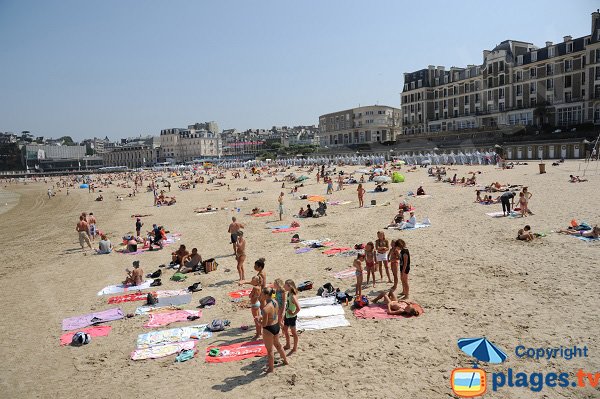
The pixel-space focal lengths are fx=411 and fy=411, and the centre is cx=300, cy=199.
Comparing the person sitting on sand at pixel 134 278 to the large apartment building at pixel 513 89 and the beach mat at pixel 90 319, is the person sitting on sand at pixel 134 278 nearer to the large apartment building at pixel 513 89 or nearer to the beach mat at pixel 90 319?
the beach mat at pixel 90 319

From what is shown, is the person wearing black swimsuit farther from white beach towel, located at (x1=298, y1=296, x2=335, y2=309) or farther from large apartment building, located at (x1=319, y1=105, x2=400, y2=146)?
large apartment building, located at (x1=319, y1=105, x2=400, y2=146)

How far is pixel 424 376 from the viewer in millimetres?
5688

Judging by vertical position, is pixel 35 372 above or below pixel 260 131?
below

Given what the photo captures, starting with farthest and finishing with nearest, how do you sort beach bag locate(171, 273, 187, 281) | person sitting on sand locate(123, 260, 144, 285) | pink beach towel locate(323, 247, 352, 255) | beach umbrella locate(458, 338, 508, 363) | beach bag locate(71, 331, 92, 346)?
pink beach towel locate(323, 247, 352, 255)
beach bag locate(171, 273, 187, 281)
person sitting on sand locate(123, 260, 144, 285)
beach bag locate(71, 331, 92, 346)
beach umbrella locate(458, 338, 508, 363)

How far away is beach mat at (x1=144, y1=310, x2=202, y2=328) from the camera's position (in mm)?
8172

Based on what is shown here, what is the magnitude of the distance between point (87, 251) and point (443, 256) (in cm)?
1288

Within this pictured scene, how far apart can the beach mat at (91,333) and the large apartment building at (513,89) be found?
50.7 meters

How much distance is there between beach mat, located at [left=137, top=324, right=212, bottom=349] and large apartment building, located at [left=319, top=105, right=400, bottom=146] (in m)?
73.6

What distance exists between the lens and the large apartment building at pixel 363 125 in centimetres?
8300

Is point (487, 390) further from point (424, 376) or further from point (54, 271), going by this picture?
point (54, 271)

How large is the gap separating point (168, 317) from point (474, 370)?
5823 mm

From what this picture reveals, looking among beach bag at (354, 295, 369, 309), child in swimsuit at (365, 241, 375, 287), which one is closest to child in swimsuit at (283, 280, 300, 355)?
beach bag at (354, 295, 369, 309)

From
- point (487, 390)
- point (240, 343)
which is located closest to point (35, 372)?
point (240, 343)

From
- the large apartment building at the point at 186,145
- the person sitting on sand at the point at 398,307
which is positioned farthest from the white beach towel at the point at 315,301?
the large apartment building at the point at 186,145
